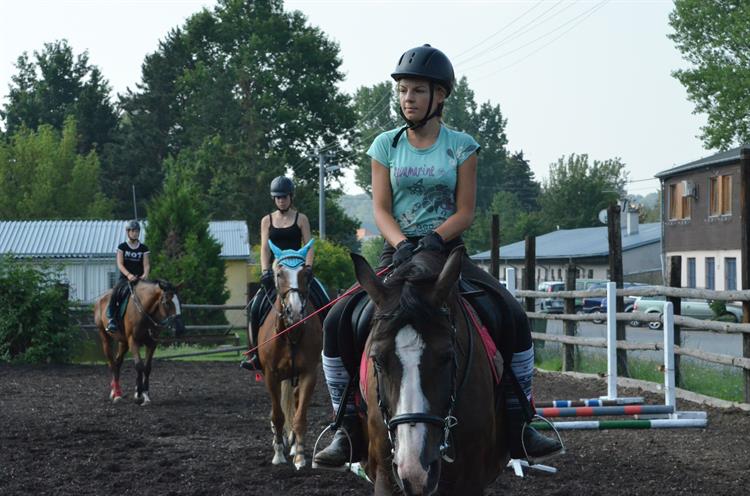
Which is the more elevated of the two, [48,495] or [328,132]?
[328,132]

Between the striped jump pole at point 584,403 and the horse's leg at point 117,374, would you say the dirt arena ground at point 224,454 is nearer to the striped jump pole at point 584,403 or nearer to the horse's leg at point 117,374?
the horse's leg at point 117,374

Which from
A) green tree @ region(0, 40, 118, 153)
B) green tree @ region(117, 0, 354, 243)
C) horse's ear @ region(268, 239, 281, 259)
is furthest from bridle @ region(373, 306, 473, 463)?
green tree @ region(0, 40, 118, 153)

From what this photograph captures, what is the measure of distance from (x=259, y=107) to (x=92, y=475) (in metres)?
54.6

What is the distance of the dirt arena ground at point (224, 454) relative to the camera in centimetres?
810

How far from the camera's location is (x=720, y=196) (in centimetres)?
4747

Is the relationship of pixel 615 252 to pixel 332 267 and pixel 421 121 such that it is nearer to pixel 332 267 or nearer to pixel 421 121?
pixel 421 121

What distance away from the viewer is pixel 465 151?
532 cm

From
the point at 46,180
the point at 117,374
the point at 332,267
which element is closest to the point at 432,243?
the point at 117,374

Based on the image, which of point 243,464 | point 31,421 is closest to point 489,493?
point 243,464

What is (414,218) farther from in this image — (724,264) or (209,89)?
(209,89)

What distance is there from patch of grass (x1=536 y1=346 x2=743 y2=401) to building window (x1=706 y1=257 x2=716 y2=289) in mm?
30821

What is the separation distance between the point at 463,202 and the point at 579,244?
66.7 m

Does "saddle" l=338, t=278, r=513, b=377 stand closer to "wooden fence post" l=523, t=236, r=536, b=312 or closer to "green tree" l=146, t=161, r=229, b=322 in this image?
"wooden fence post" l=523, t=236, r=536, b=312

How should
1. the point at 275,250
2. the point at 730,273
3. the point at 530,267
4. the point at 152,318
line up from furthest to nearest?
the point at 730,273 < the point at 530,267 < the point at 152,318 < the point at 275,250
